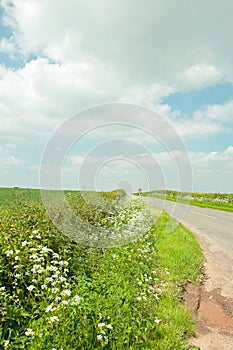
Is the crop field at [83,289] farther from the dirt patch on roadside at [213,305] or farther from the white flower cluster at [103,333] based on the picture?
the dirt patch on roadside at [213,305]

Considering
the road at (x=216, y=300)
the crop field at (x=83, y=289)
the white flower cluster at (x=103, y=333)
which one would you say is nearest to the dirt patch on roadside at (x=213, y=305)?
the road at (x=216, y=300)

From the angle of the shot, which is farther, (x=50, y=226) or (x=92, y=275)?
(x=50, y=226)

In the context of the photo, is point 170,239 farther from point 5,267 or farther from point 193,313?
point 5,267

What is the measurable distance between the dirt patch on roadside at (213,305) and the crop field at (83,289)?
0.21 metres

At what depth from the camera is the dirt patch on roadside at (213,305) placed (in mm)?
5342

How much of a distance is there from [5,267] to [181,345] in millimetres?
2645

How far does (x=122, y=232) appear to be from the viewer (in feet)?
31.5

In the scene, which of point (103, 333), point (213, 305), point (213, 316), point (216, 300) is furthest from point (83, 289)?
point (216, 300)

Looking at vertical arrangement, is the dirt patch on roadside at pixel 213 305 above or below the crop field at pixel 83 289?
below

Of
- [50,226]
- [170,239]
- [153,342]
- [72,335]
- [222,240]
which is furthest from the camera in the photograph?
[222,240]

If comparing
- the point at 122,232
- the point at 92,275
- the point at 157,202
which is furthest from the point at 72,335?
the point at 157,202

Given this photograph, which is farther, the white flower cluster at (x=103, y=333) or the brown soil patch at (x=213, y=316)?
the brown soil patch at (x=213, y=316)

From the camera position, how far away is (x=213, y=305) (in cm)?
684

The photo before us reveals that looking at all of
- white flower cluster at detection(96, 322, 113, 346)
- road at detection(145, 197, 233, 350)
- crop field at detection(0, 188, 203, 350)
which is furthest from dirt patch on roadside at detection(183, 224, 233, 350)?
white flower cluster at detection(96, 322, 113, 346)
